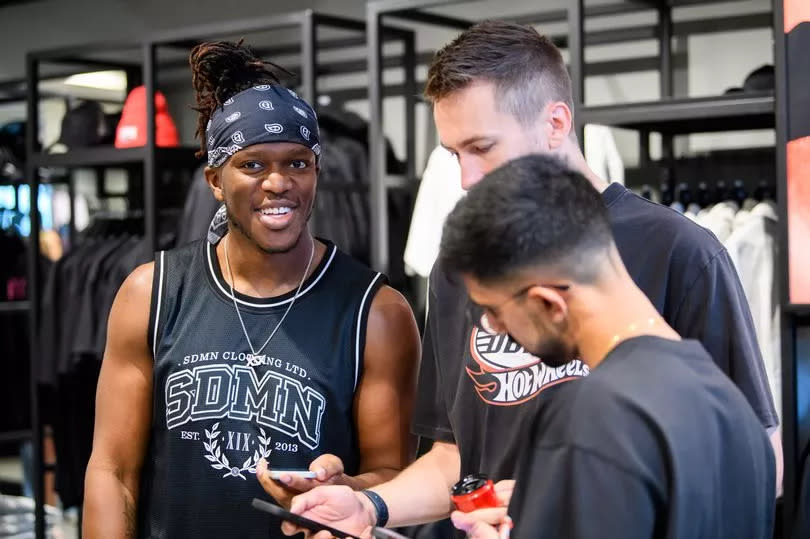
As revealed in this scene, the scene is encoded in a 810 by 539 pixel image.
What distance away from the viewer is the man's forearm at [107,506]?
6.78 feet

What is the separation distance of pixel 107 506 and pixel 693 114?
2.20m

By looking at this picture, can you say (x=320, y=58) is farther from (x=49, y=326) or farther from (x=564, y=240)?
(x=564, y=240)

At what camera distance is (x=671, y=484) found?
1.09 meters

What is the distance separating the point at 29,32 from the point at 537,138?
5590mm

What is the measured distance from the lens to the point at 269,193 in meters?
2.04

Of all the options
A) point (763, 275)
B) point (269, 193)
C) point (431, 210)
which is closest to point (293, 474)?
point (269, 193)

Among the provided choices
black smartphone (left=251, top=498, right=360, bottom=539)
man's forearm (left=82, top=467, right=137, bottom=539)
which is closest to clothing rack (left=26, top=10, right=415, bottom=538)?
man's forearm (left=82, top=467, right=137, bottom=539)

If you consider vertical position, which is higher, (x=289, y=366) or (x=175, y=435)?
(x=289, y=366)

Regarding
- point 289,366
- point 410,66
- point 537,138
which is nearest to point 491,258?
point 537,138

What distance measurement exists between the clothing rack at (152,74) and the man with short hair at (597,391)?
9.71ft

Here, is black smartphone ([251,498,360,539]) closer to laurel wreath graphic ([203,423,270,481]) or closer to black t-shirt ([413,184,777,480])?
black t-shirt ([413,184,777,480])

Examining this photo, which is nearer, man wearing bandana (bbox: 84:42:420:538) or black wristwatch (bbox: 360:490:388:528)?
black wristwatch (bbox: 360:490:388:528)

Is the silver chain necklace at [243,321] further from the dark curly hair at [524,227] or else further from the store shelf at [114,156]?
the store shelf at [114,156]

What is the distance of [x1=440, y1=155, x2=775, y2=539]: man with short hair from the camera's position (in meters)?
1.09
